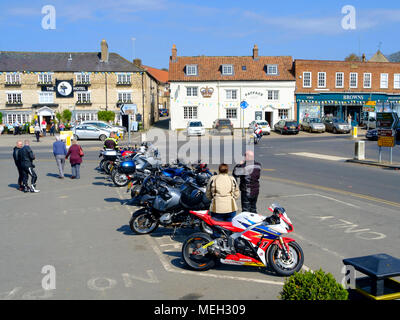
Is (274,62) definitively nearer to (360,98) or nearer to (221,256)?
(360,98)

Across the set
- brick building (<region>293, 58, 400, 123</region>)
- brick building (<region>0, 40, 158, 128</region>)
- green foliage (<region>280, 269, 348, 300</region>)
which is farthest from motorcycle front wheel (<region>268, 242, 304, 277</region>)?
brick building (<region>293, 58, 400, 123</region>)

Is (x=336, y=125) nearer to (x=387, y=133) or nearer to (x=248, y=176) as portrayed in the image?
(x=387, y=133)

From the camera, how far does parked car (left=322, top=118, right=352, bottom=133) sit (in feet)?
139

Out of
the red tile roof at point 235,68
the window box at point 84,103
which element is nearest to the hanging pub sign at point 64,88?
the window box at point 84,103

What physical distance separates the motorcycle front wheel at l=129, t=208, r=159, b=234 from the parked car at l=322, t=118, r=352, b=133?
36951 millimetres

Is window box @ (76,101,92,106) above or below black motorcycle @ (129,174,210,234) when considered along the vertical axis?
above

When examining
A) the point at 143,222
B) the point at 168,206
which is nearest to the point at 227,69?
the point at 143,222

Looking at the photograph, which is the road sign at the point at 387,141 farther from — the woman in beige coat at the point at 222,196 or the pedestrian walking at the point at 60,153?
the woman in beige coat at the point at 222,196

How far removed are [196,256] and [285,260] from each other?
1470 mm

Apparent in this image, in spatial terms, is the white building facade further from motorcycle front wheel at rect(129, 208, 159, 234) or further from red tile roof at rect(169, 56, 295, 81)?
motorcycle front wheel at rect(129, 208, 159, 234)

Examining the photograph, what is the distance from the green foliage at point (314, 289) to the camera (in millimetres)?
4410

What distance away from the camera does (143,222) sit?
360 inches

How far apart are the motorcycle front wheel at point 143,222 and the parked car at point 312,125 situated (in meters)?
37.1

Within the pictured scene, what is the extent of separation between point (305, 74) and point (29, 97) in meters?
32.4
